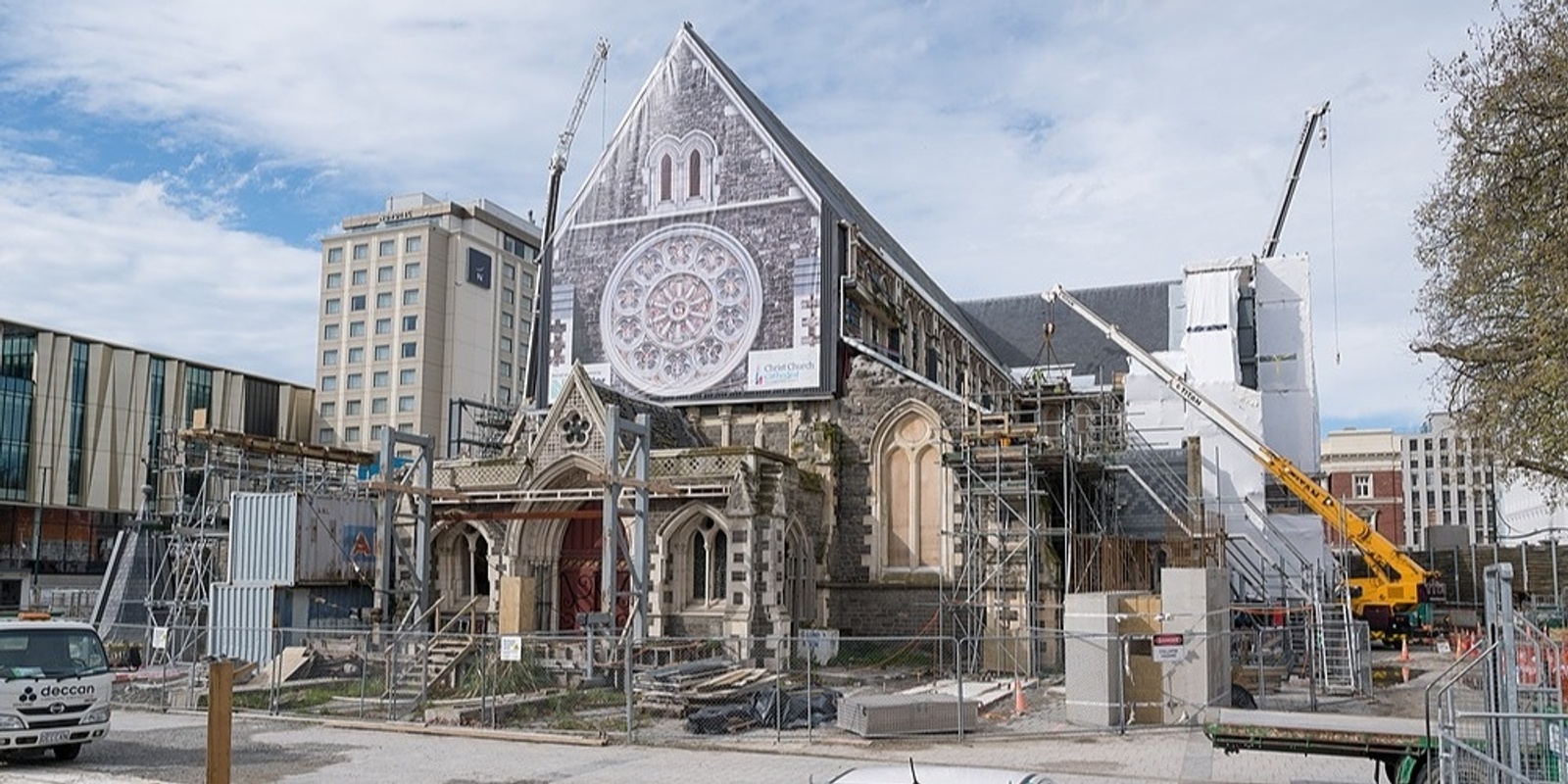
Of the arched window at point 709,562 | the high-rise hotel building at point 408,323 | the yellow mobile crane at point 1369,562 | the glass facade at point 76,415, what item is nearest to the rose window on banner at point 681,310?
the arched window at point 709,562

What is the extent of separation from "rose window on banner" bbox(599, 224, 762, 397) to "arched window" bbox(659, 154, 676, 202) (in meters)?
1.00

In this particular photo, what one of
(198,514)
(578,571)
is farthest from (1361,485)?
(198,514)

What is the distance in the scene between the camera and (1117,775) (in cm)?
1586

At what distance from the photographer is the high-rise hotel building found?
9362cm

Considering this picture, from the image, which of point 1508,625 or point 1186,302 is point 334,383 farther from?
point 1508,625

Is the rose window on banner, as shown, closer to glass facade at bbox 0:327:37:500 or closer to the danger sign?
the danger sign

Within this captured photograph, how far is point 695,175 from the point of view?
1452 inches

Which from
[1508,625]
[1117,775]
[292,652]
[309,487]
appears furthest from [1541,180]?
[309,487]

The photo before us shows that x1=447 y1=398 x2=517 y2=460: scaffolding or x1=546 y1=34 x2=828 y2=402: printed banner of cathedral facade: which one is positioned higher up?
x1=546 y1=34 x2=828 y2=402: printed banner of cathedral facade

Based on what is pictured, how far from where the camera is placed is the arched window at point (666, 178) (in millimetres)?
37062

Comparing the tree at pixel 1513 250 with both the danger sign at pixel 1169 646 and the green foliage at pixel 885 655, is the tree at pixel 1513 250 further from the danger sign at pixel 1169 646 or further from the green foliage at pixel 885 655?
the green foliage at pixel 885 655

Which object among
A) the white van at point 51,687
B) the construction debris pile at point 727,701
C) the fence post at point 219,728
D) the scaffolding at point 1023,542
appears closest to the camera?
the fence post at point 219,728

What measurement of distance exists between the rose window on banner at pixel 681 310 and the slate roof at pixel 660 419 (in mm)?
1149

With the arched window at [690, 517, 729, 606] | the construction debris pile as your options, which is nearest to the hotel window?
the arched window at [690, 517, 729, 606]
